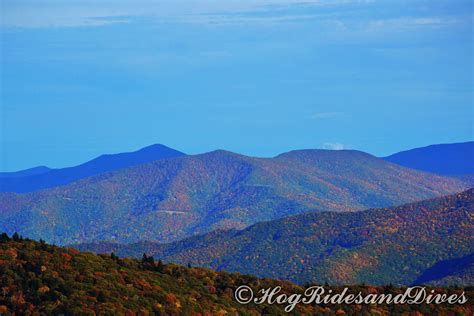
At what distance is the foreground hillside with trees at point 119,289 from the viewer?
57125 mm

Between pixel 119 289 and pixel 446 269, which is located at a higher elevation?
pixel 119 289

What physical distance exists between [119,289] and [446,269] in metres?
130

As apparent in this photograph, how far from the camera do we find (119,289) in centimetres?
6241

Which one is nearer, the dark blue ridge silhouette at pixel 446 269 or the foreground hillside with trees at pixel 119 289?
the foreground hillside with trees at pixel 119 289

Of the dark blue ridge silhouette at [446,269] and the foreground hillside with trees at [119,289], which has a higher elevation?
the foreground hillside with trees at [119,289]

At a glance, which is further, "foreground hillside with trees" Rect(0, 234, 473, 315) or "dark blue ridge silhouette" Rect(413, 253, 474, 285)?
"dark blue ridge silhouette" Rect(413, 253, 474, 285)

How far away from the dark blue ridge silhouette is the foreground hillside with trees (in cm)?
9884

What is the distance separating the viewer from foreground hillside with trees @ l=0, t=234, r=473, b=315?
57125 millimetres

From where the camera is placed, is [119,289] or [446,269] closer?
[119,289]

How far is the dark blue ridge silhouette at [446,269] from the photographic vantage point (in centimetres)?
17584

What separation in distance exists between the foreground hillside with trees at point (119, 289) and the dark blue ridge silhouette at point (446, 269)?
98.8 meters

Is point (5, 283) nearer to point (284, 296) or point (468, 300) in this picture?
point (284, 296)

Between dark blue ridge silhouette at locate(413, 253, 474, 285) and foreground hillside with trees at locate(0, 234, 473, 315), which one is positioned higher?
foreground hillside with trees at locate(0, 234, 473, 315)

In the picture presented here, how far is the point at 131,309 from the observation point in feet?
192
